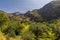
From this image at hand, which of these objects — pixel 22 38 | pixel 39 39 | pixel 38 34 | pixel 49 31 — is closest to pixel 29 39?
pixel 22 38

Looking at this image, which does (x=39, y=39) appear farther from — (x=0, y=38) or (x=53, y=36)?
(x=0, y=38)

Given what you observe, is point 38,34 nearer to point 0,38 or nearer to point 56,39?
point 56,39

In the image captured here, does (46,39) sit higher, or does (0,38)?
(0,38)

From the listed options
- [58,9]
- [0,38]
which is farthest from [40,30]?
[58,9]

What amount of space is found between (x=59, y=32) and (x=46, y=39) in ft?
20.8

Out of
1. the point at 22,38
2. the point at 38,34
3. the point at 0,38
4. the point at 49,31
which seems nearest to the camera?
the point at 0,38

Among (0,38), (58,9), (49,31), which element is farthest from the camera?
(58,9)

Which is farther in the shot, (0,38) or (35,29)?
(35,29)

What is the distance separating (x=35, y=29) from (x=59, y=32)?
5900 millimetres

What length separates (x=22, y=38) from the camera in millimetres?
37188

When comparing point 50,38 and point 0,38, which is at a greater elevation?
point 0,38

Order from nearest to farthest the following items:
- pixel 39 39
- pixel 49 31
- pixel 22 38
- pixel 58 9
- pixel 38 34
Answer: pixel 22 38 → pixel 39 39 → pixel 38 34 → pixel 49 31 → pixel 58 9

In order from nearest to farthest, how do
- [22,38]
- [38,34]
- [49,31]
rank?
[22,38], [38,34], [49,31]

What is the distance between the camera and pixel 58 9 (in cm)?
19125
